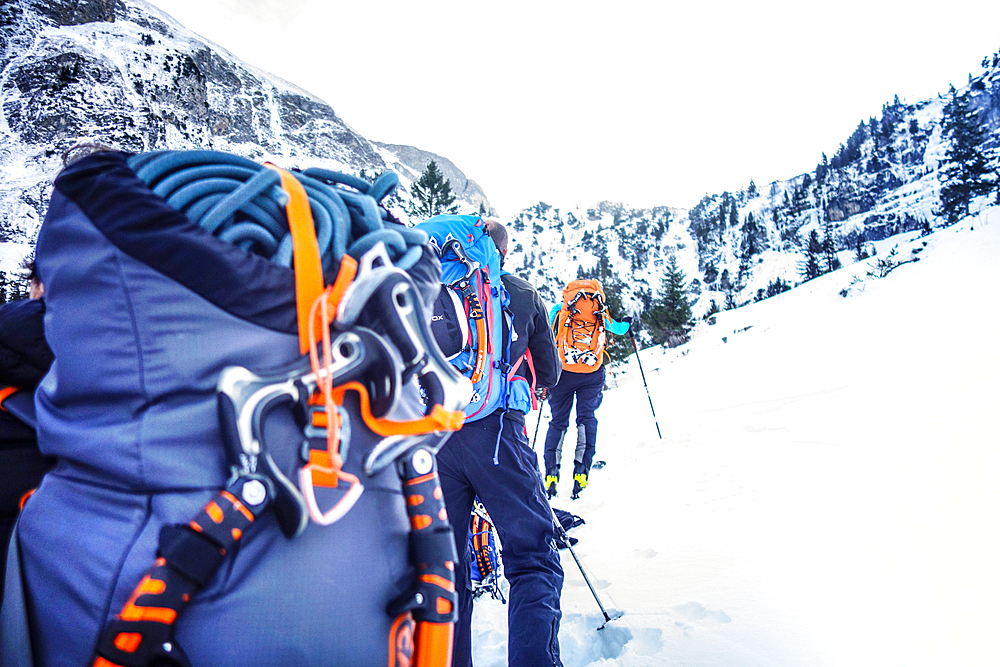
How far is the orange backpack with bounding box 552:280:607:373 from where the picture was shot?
18.2 ft

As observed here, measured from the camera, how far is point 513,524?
2.12m

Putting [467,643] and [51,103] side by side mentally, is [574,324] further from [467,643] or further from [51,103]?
[51,103]

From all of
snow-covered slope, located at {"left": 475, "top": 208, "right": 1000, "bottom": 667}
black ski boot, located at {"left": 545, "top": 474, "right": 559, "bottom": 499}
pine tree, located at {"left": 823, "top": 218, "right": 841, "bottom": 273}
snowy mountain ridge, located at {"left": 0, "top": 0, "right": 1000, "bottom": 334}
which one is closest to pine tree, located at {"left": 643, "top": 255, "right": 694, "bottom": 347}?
snowy mountain ridge, located at {"left": 0, "top": 0, "right": 1000, "bottom": 334}

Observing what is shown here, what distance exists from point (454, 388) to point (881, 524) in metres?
3.13

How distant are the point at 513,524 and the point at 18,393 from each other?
5.85 feet

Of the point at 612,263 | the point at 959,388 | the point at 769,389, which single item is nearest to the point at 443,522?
the point at 959,388

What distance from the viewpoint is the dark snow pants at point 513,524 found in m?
1.93

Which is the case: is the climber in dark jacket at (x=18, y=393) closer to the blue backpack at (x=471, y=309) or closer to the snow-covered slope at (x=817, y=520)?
the blue backpack at (x=471, y=309)

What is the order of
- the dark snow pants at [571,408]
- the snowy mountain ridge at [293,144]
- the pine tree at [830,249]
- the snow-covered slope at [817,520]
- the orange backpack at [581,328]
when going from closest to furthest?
the snow-covered slope at [817,520] → the dark snow pants at [571,408] → the orange backpack at [581,328] → the pine tree at [830,249] → the snowy mountain ridge at [293,144]

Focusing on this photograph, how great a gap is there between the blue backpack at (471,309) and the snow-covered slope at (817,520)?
1523 mm

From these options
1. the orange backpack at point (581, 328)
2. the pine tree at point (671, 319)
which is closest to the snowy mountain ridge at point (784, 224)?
the pine tree at point (671, 319)

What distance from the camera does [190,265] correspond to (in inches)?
30.8

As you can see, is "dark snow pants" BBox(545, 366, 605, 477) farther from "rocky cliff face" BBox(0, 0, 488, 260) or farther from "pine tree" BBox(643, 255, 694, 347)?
"rocky cliff face" BBox(0, 0, 488, 260)

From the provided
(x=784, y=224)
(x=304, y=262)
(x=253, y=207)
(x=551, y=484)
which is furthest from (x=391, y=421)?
(x=784, y=224)
